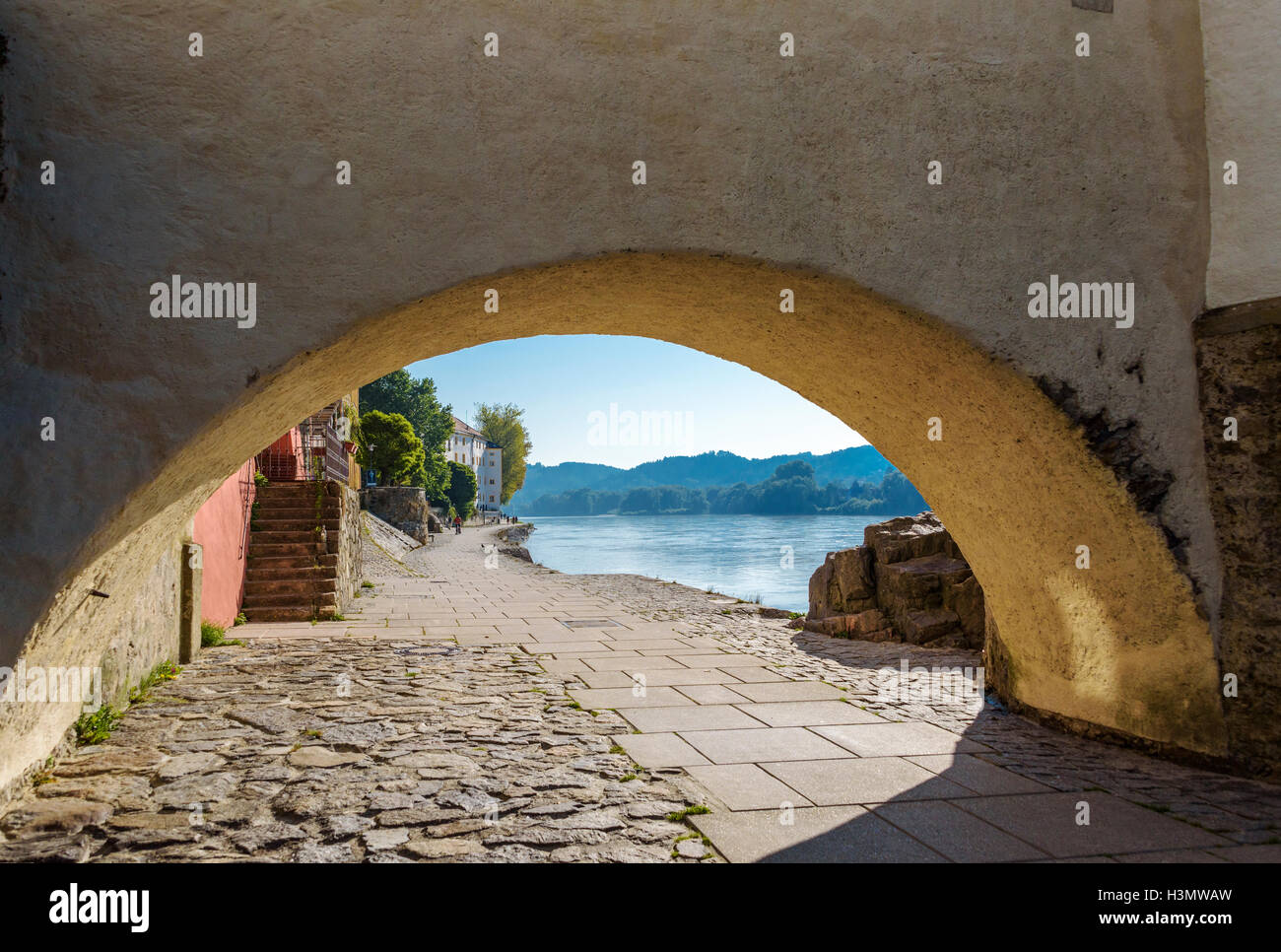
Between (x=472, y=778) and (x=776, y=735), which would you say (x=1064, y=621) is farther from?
(x=472, y=778)

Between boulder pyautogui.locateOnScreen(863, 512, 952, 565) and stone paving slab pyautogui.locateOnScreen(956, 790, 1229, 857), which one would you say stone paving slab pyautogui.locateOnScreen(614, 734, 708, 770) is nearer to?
stone paving slab pyautogui.locateOnScreen(956, 790, 1229, 857)

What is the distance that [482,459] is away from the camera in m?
70.8

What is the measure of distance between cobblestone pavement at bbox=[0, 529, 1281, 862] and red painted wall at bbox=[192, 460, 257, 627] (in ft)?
4.27

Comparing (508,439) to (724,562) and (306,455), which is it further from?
(306,455)

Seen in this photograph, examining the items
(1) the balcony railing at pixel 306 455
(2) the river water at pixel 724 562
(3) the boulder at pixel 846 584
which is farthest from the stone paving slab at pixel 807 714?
(2) the river water at pixel 724 562

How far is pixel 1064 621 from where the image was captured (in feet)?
14.5

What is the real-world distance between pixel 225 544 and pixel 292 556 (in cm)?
159

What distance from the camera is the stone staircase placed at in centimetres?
938

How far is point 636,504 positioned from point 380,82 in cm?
17004

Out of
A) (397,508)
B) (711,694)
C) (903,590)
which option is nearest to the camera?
(711,694)

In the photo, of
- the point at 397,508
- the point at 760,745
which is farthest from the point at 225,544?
the point at 397,508

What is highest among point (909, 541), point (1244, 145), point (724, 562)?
point (1244, 145)

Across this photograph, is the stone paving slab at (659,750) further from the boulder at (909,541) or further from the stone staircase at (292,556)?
the stone staircase at (292,556)

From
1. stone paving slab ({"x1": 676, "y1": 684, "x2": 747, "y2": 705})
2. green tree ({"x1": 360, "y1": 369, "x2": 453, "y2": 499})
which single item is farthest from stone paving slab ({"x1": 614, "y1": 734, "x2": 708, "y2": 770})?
green tree ({"x1": 360, "y1": 369, "x2": 453, "y2": 499})
